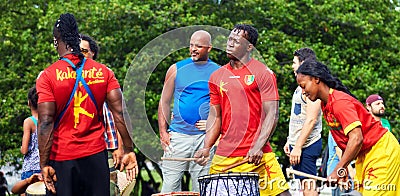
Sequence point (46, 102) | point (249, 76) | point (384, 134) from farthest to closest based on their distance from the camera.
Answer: point (249, 76)
point (384, 134)
point (46, 102)

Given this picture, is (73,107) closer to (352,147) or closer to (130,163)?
(130,163)

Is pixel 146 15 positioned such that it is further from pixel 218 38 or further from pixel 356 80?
pixel 218 38

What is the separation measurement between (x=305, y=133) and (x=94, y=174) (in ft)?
13.2

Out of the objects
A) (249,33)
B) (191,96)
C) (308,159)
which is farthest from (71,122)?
(308,159)

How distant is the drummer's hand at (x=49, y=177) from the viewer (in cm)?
763

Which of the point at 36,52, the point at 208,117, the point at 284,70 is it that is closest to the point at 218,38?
the point at 208,117

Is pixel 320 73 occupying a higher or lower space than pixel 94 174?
higher

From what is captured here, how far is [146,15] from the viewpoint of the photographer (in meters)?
22.8

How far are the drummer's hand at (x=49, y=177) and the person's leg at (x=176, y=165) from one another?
2.66 meters

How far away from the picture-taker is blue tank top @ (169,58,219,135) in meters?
10.3

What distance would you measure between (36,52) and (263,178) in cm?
1575

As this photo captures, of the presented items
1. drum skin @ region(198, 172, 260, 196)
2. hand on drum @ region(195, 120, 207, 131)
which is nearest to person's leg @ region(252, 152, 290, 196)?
drum skin @ region(198, 172, 260, 196)

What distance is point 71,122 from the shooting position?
25.4 ft

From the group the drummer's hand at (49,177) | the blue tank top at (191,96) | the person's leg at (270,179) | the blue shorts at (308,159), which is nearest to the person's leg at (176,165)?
the blue tank top at (191,96)
